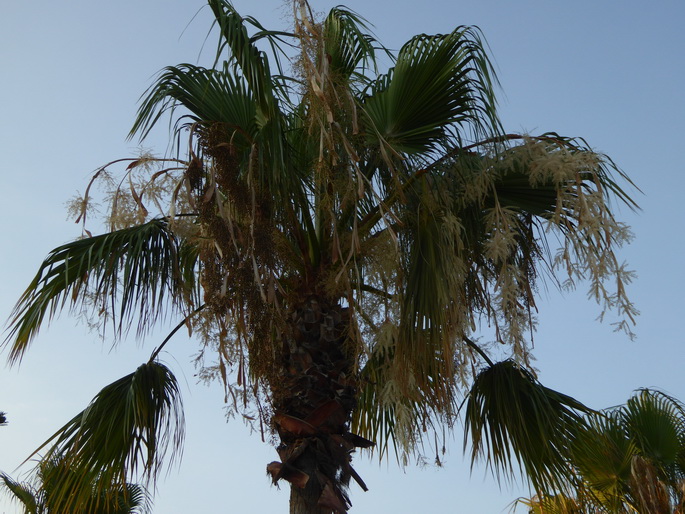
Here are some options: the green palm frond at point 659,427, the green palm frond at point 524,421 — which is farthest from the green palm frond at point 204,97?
the green palm frond at point 659,427

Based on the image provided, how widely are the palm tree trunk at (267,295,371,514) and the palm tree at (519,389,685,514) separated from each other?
1485 mm

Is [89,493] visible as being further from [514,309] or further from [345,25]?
[345,25]

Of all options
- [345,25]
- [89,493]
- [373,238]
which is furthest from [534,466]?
[345,25]

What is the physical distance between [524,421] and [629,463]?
5.99 ft

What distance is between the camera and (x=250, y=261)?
5277 millimetres

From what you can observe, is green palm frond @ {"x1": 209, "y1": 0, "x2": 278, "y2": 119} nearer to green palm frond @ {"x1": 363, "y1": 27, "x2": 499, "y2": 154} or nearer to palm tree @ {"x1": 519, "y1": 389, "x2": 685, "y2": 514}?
green palm frond @ {"x1": 363, "y1": 27, "x2": 499, "y2": 154}

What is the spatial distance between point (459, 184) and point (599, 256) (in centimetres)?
110

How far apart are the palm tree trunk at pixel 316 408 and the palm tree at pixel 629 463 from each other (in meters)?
1.48

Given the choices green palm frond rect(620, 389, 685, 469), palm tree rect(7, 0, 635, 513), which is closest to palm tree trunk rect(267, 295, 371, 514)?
palm tree rect(7, 0, 635, 513)

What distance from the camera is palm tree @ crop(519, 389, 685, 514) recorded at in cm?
577

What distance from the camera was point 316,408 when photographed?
5426mm

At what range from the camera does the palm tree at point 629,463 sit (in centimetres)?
577

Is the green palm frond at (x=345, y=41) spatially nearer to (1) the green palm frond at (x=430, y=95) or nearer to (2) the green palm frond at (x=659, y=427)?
(1) the green palm frond at (x=430, y=95)

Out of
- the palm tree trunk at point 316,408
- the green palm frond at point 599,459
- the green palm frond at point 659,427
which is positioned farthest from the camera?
the green palm frond at point 659,427
